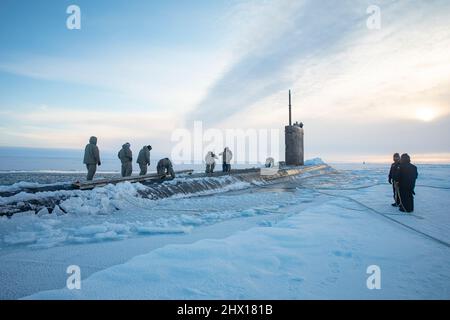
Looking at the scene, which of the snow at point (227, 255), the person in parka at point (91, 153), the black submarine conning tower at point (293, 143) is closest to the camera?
the snow at point (227, 255)

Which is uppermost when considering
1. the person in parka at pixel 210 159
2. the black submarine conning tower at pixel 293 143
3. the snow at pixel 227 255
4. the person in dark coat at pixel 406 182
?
the black submarine conning tower at pixel 293 143

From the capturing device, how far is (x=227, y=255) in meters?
3.39

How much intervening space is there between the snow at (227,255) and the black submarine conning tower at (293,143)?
16510 mm

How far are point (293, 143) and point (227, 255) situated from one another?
69.2 ft

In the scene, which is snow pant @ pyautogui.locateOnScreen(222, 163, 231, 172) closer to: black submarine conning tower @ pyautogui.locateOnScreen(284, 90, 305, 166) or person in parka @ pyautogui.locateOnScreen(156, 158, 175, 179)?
person in parka @ pyautogui.locateOnScreen(156, 158, 175, 179)

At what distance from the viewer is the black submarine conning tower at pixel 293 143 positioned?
74.8ft

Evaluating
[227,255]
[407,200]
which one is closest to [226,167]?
[407,200]

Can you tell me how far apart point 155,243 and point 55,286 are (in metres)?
1.62

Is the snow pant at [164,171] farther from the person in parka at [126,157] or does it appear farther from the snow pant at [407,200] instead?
the snow pant at [407,200]

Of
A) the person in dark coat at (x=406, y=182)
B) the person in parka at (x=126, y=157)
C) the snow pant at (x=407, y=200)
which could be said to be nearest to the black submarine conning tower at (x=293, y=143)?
the person in parka at (x=126, y=157)

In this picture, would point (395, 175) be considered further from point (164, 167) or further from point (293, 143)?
point (293, 143)

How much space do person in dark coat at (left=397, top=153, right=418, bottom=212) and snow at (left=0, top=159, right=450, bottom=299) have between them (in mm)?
618

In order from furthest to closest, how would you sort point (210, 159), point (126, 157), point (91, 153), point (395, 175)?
point (210, 159) → point (126, 157) → point (91, 153) → point (395, 175)

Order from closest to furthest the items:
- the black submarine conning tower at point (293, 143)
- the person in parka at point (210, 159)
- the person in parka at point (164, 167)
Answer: the person in parka at point (164, 167) < the person in parka at point (210, 159) < the black submarine conning tower at point (293, 143)
